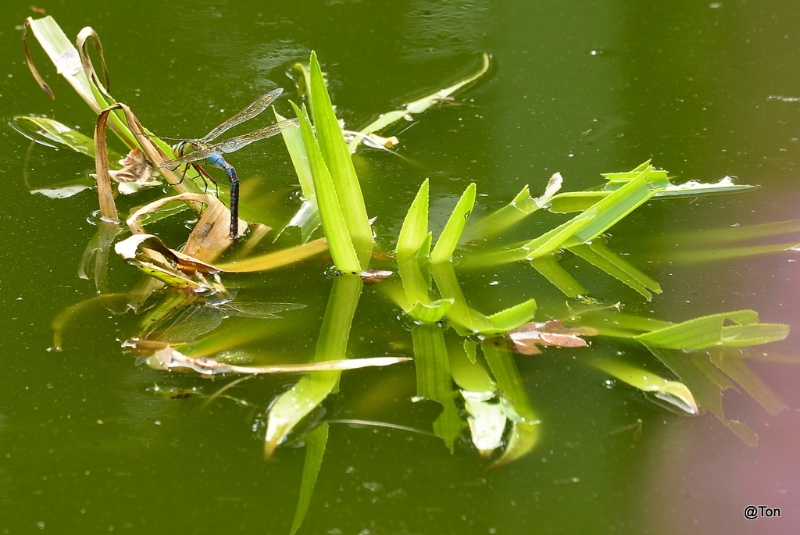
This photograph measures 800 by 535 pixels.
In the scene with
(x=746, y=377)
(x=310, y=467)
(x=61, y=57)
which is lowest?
(x=746, y=377)

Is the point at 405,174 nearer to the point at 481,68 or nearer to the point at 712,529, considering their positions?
the point at 481,68

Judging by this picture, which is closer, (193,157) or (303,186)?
(193,157)

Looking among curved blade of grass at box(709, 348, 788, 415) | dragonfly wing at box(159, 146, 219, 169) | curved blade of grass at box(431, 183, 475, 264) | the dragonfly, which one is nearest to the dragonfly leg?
the dragonfly

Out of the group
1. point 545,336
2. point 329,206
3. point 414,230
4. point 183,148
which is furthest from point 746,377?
point 183,148

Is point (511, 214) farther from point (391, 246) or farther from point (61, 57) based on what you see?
point (61, 57)

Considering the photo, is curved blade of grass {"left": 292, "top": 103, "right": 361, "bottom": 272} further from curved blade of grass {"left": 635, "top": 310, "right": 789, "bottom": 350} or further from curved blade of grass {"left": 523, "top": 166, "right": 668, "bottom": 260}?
curved blade of grass {"left": 635, "top": 310, "right": 789, "bottom": 350}

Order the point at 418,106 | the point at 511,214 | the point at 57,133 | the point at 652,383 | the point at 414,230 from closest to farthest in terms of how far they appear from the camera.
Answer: the point at 652,383
the point at 414,230
the point at 511,214
the point at 57,133
the point at 418,106

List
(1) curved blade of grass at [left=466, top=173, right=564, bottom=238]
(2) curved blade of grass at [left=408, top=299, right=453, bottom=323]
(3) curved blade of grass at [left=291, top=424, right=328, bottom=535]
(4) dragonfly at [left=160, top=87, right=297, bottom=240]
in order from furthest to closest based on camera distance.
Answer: (1) curved blade of grass at [left=466, top=173, right=564, bottom=238]
(4) dragonfly at [left=160, top=87, right=297, bottom=240]
(2) curved blade of grass at [left=408, top=299, right=453, bottom=323]
(3) curved blade of grass at [left=291, top=424, right=328, bottom=535]
